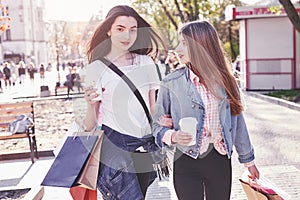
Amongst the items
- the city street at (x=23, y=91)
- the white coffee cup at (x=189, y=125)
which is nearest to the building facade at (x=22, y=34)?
the city street at (x=23, y=91)

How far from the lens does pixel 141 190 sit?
3.41 m

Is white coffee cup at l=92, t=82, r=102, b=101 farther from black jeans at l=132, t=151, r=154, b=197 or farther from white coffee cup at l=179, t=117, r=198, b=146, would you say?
white coffee cup at l=179, t=117, r=198, b=146

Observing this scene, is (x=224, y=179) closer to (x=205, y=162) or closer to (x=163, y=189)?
(x=205, y=162)

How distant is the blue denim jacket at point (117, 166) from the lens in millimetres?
3320

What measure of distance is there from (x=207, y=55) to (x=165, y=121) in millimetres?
497

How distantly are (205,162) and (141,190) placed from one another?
1.56 ft

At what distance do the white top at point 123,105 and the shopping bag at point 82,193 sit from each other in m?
0.44

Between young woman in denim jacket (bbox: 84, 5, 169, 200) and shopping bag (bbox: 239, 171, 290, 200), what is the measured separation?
0.66 meters

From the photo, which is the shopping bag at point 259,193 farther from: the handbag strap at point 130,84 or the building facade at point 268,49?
the building facade at point 268,49

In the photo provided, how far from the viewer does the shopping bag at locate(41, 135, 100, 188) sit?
3025 millimetres

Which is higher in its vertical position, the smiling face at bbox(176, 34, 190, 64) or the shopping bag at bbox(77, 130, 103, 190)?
the smiling face at bbox(176, 34, 190, 64)

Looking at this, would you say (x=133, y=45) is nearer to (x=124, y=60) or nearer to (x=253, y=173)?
(x=124, y=60)

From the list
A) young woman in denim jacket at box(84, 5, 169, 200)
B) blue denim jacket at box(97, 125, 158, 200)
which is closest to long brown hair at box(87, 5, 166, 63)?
young woman in denim jacket at box(84, 5, 169, 200)

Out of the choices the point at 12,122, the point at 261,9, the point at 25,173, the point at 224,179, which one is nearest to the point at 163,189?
the point at 25,173
